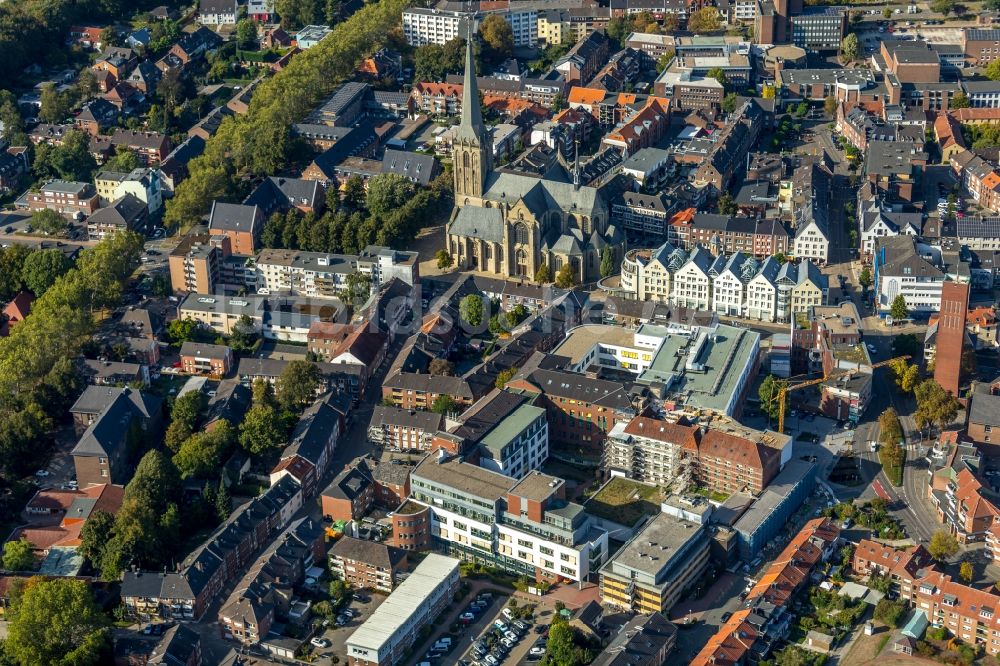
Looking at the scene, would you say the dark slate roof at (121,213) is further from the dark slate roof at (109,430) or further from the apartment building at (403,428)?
the apartment building at (403,428)

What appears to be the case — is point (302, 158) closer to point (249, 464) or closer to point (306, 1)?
point (306, 1)

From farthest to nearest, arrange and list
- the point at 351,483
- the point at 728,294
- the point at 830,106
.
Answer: the point at 830,106
the point at 728,294
the point at 351,483

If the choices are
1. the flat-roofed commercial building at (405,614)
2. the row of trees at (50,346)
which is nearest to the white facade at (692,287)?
the flat-roofed commercial building at (405,614)

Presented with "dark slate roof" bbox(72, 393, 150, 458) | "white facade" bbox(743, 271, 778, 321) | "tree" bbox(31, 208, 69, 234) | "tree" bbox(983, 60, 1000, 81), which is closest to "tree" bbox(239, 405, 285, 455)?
"dark slate roof" bbox(72, 393, 150, 458)

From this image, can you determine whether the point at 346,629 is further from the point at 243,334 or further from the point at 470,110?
the point at 470,110

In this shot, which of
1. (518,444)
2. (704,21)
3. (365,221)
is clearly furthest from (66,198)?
(704,21)

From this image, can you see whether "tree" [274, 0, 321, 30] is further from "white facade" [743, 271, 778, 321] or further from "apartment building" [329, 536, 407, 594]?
"apartment building" [329, 536, 407, 594]
